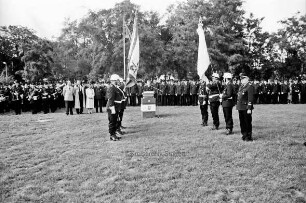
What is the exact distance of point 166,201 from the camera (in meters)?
4.98

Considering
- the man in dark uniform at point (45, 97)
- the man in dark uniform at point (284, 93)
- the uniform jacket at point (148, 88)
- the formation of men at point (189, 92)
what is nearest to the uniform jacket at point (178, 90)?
the formation of men at point (189, 92)

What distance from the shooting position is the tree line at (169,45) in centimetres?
3575

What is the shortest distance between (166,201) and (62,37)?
133ft

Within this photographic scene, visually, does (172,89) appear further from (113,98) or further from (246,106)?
(246,106)

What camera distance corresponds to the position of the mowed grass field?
5.29 m

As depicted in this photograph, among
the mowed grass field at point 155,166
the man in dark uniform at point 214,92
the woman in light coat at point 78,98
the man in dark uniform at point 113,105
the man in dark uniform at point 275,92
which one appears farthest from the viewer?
the man in dark uniform at point 275,92

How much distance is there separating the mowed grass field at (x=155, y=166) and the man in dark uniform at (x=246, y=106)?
355mm

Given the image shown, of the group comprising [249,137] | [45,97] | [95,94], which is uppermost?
[95,94]

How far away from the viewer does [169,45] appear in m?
38.1

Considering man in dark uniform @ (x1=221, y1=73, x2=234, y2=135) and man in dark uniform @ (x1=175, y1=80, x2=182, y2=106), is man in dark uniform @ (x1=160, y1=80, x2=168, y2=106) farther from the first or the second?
man in dark uniform @ (x1=221, y1=73, x2=234, y2=135)

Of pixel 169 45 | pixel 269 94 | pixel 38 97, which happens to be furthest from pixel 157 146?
pixel 169 45

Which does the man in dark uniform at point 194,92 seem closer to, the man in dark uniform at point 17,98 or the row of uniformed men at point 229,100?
the row of uniformed men at point 229,100

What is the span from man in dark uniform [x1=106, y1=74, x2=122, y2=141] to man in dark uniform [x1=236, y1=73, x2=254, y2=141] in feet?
12.8

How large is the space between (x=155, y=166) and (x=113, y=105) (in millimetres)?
3544
